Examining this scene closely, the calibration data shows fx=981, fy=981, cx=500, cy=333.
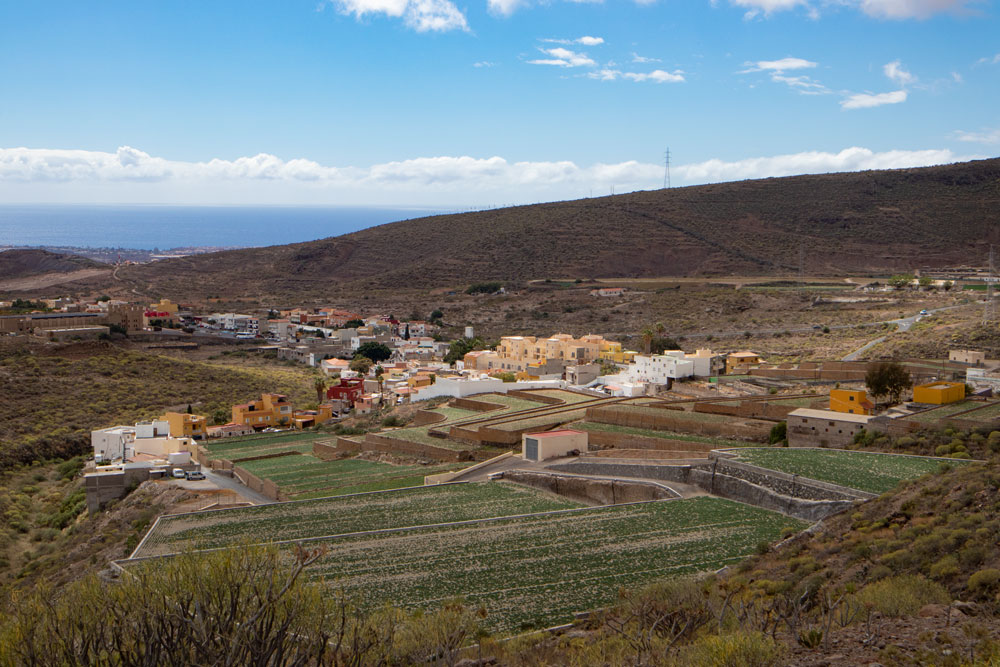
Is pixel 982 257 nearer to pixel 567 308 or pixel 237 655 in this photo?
pixel 567 308

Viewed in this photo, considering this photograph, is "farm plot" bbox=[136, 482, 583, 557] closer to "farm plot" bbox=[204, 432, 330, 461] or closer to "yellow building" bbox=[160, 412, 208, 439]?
"farm plot" bbox=[204, 432, 330, 461]

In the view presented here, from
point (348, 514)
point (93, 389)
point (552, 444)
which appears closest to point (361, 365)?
point (93, 389)

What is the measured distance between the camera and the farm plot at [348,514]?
55.2 feet

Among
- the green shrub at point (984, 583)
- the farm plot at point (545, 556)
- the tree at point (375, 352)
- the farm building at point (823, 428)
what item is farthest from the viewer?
the tree at point (375, 352)

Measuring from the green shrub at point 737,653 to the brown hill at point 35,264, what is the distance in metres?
95.7

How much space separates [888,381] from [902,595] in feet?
45.5

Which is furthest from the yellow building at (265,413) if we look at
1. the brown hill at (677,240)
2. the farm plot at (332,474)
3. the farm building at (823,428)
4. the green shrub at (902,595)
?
the brown hill at (677,240)

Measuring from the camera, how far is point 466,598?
43.3 ft

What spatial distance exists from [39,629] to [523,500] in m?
11.5

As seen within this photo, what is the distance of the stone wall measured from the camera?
19.3 metres

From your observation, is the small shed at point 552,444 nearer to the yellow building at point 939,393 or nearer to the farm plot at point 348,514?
the farm plot at point 348,514

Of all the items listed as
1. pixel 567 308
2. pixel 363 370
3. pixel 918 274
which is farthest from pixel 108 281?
pixel 918 274

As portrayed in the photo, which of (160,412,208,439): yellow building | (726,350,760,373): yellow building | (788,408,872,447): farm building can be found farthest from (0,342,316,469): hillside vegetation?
(788,408,872,447): farm building

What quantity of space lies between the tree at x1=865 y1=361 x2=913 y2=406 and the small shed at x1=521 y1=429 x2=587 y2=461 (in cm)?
704
